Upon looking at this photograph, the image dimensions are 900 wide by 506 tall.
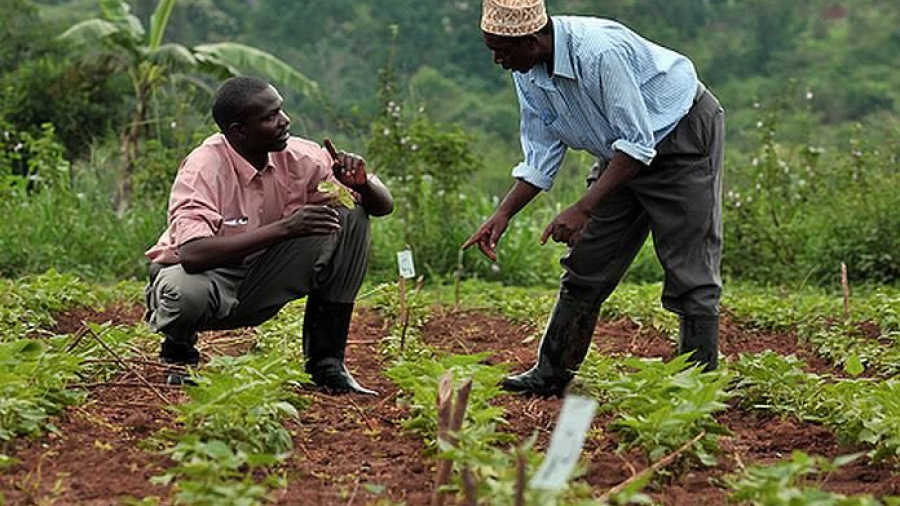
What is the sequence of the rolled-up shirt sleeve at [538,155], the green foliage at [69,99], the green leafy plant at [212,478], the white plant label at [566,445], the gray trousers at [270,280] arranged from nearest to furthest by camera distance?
the white plant label at [566,445] → the green leafy plant at [212,478] → the gray trousers at [270,280] → the rolled-up shirt sleeve at [538,155] → the green foliage at [69,99]

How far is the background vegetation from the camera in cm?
923

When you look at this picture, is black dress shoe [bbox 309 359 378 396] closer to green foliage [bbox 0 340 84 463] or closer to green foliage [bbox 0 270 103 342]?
green foliage [bbox 0 340 84 463]

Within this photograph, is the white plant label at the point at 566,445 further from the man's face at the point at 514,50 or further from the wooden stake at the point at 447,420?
the man's face at the point at 514,50

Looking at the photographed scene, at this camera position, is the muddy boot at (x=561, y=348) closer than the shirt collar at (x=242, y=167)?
No

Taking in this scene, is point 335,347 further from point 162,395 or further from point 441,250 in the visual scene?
point 441,250

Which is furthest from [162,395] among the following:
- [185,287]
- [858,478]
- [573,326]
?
[858,478]

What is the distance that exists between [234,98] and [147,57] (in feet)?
32.6

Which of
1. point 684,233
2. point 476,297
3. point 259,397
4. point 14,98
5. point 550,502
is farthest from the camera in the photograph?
point 14,98

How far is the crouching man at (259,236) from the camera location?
15.3ft

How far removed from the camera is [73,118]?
14680 millimetres

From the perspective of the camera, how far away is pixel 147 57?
1432 cm

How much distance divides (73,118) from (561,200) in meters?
5.96

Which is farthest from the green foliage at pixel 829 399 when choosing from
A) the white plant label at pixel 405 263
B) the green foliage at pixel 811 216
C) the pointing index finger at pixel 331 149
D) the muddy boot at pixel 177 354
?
the green foliage at pixel 811 216

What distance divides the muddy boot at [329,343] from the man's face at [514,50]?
41.0 inches
